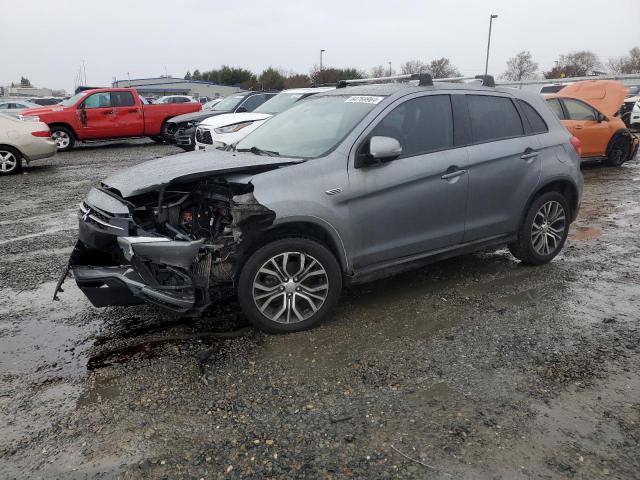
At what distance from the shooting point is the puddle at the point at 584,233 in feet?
21.4

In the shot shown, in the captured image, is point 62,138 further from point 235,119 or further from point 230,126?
point 230,126

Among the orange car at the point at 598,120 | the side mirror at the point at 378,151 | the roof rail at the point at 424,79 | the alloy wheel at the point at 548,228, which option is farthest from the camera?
the orange car at the point at 598,120

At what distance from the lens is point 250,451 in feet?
8.74

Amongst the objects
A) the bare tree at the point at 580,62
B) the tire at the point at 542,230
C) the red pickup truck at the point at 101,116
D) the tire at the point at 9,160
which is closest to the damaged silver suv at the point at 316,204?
the tire at the point at 542,230

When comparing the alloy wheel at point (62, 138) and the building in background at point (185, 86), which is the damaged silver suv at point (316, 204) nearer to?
the alloy wheel at point (62, 138)

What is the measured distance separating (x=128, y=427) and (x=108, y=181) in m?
2.05

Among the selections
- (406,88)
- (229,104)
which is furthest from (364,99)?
(229,104)

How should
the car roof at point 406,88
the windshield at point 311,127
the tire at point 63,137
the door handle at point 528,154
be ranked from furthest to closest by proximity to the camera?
1. the tire at point 63,137
2. the door handle at point 528,154
3. the car roof at point 406,88
4. the windshield at point 311,127

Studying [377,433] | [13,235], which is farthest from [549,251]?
[13,235]

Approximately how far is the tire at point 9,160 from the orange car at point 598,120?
11.8 metres

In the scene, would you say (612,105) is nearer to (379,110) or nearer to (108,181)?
(379,110)

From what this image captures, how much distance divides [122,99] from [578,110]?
13.3 m

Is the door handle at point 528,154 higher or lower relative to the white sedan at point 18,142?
higher

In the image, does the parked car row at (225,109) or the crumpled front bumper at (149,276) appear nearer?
the crumpled front bumper at (149,276)
